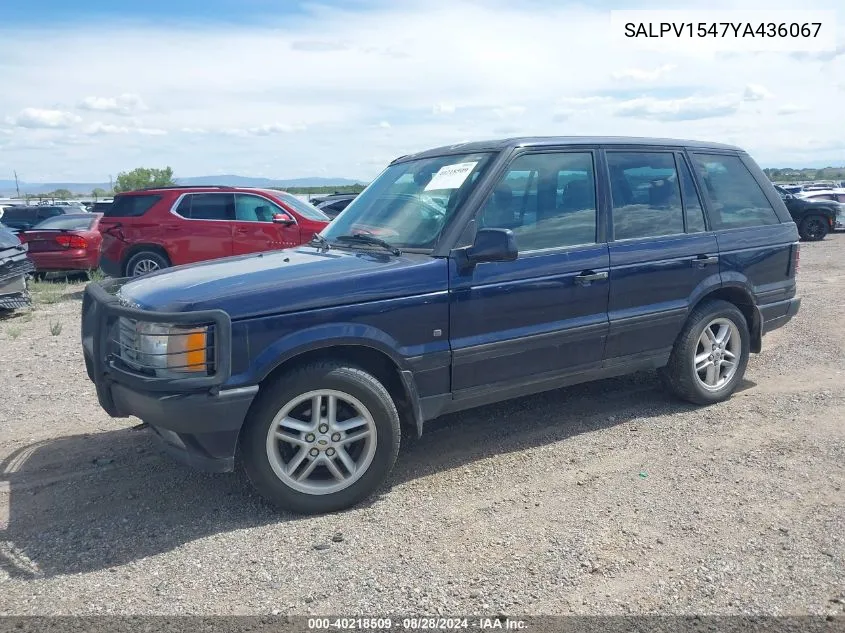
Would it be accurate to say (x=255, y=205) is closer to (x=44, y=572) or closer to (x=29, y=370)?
(x=29, y=370)

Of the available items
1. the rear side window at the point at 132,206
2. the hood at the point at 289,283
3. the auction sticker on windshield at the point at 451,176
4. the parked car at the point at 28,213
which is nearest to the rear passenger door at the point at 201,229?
the rear side window at the point at 132,206

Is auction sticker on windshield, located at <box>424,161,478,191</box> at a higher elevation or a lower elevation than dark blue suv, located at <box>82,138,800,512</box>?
higher

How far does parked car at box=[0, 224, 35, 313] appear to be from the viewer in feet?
31.7

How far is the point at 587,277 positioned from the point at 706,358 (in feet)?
4.70

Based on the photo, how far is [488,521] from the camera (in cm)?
390

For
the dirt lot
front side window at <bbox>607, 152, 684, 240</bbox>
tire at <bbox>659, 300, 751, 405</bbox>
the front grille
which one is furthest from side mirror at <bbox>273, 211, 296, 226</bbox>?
the front grille

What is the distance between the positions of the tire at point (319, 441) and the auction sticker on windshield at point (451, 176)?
138 centimetres

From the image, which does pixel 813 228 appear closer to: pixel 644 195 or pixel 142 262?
pixel 142 262

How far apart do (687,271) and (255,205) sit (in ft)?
26.3

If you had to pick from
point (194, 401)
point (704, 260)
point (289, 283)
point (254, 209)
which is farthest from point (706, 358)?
point (254, 209)

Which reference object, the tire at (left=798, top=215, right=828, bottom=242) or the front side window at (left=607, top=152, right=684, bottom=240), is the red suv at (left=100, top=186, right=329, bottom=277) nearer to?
the front side window at (left=607, top=152, right=684, bottom=240)

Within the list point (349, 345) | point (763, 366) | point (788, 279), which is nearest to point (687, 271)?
point (788, 279)

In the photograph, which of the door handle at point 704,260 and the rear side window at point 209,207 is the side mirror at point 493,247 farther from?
the rear side window at point 209,207

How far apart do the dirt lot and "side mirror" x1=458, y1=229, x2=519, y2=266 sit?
129cm
